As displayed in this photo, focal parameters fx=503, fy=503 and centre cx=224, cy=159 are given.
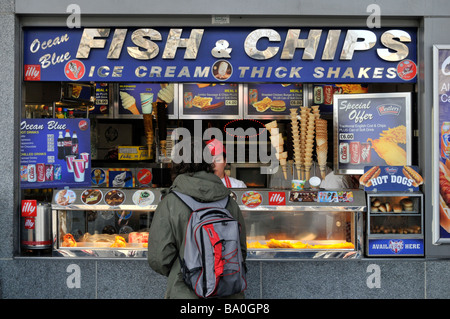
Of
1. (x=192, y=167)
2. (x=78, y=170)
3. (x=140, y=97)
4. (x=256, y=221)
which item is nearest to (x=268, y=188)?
(x=256, y=221)

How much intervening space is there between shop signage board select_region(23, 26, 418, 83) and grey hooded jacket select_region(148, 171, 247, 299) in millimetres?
2272

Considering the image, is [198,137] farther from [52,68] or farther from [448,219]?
[448,219]

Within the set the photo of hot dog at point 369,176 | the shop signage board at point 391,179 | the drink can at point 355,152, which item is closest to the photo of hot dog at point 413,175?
the shop signage board at point 391,179

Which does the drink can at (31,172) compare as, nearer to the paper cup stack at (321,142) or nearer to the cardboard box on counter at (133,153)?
the cardboard box on counter at (133,153)

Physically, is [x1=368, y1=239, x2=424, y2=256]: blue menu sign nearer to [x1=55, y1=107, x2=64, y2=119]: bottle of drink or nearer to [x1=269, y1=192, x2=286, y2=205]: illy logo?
[x1=269, y1=192, x2=286, y2=205]: illy logo

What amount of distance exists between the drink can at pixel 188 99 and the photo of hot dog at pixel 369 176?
3.56 metres

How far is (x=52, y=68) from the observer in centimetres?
593

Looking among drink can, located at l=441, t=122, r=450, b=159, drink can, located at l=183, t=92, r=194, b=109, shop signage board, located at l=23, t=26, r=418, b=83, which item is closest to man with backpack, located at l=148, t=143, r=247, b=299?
shop signage board, located at l=23, t=26, r=418, b=83

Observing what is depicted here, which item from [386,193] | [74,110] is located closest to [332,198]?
[386,193]

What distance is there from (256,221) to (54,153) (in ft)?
8.29

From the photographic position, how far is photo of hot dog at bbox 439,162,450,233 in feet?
18.5

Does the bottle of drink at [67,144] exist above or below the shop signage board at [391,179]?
above

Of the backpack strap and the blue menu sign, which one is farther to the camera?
the blue menu sign

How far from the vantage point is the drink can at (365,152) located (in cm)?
602
